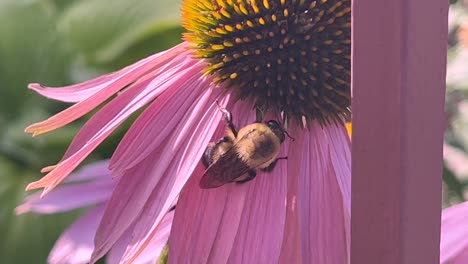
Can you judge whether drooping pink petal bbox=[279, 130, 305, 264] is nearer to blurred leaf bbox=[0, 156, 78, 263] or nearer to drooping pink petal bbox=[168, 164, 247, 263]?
drooping pink petal bbox=[168, 164, 247, 263]

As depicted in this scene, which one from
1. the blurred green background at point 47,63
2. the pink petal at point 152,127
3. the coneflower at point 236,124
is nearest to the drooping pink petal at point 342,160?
the coneflower at point 236,124

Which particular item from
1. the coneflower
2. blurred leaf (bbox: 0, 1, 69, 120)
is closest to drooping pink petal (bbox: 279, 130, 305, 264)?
the coneflower

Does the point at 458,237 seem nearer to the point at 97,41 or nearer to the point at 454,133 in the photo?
the point at 454,133

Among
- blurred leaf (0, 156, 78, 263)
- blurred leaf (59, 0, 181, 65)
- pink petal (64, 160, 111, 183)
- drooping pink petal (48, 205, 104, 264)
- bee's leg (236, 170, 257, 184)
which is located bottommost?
blurred leaf (0, 156, 78, 263)

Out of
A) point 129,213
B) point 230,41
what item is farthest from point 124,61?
point 129,213

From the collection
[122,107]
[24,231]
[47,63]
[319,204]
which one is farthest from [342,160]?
[47,63]

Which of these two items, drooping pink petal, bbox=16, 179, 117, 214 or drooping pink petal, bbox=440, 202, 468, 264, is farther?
drooping pink petal, bbox=16, 179, 117, 214

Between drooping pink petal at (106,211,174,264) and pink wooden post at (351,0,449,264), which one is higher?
pink wooden post at (351,0,449,264)

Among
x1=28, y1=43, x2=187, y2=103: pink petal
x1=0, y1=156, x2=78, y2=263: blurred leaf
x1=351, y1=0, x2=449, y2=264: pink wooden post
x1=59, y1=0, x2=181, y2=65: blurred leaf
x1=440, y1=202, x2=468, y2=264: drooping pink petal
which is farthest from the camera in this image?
x1=59, y1=0, x2=181, y2=65: blurred leaf
